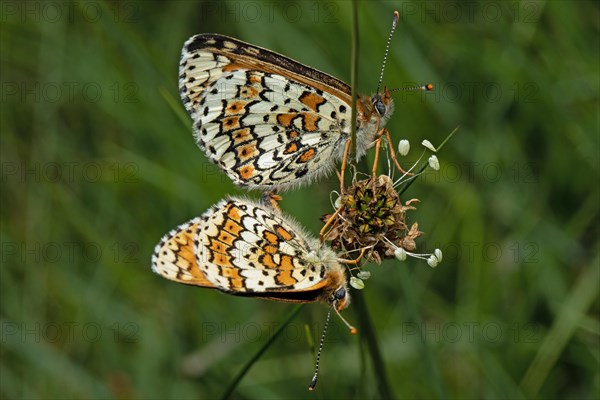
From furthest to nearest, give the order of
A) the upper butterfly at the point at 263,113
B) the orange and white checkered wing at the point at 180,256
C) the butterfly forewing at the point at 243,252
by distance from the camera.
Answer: the upper butterfly at the point at 263,113, the orange and white checkered wing at the point at 180,256, the butterfly forewing at the point at 243,252

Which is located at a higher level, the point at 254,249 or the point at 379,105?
the point at 379,105

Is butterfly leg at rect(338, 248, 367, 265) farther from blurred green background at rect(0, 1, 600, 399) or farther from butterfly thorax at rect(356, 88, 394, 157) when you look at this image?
blurred green background at rect(0, 1, 600, 399)

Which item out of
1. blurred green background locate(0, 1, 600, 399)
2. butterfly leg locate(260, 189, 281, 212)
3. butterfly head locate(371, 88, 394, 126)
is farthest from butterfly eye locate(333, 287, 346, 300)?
blurred green background locate(0, 1, 600, 399)

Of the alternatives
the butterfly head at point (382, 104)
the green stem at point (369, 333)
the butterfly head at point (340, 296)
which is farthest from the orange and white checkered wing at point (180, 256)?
the butterfly head at point (382, 104)

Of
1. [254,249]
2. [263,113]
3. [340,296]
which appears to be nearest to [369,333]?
[340,296]

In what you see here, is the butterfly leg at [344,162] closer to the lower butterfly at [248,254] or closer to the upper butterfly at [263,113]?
the upper butterfly at [263,113]

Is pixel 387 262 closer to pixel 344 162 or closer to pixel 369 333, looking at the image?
pixel 344 162
